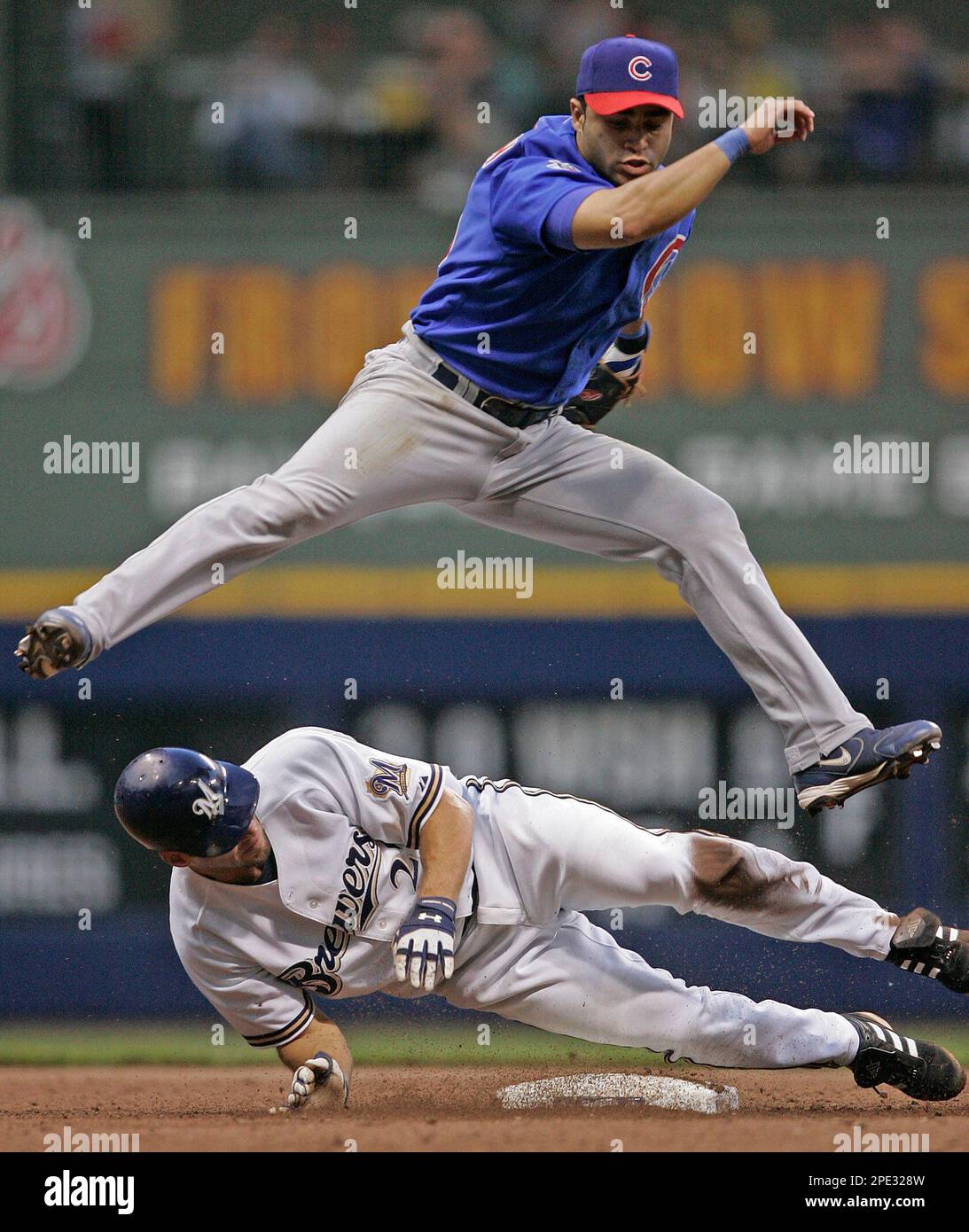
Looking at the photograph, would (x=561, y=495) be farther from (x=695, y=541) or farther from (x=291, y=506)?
(x=291, y=506)

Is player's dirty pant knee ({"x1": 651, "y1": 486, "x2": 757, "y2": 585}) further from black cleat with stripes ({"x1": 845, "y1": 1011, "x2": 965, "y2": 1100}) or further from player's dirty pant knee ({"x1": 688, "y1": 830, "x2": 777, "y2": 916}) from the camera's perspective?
black cleat with stripes ({"x1": 845, "y1": 1011, "x2": 965, "y2": 1100})

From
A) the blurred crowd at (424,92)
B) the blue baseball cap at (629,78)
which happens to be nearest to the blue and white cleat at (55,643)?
the blue baseball cap at (629,78)

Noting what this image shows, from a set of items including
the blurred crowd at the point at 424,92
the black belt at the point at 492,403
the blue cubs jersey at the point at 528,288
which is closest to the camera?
the blue cubs jersey at the point at 528,288

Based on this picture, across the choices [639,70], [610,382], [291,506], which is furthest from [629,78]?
[291,506]

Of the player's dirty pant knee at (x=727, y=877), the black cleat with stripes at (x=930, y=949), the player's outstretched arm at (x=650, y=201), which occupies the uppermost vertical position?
the player's outstretched arm at (x=650, y=201)

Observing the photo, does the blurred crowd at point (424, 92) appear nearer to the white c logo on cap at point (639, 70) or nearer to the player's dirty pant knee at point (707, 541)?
the player's dirty pant knee at point (707, 541)

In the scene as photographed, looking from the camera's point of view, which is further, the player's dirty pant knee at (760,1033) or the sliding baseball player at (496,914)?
the player's dirty pant knee at (760,1033)

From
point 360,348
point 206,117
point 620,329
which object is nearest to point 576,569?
point 360,348
